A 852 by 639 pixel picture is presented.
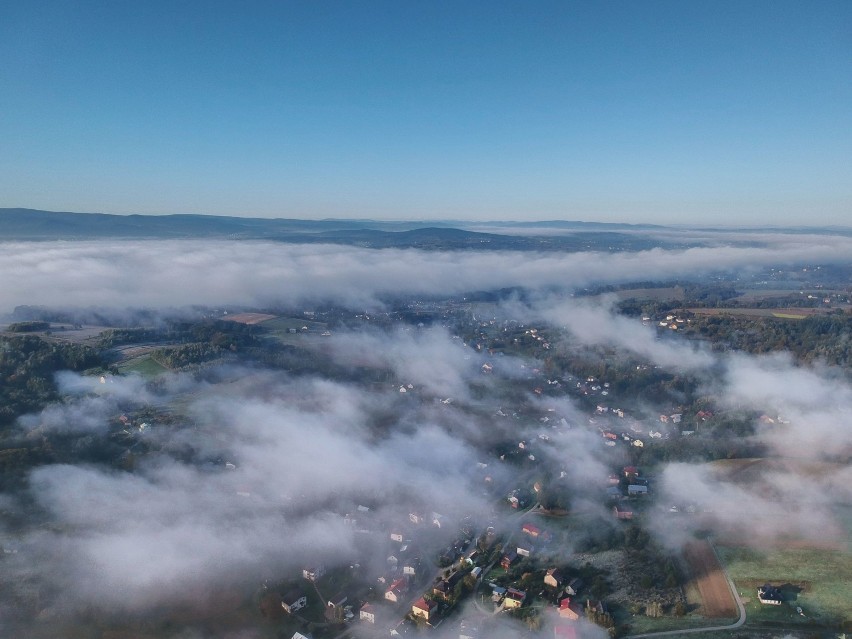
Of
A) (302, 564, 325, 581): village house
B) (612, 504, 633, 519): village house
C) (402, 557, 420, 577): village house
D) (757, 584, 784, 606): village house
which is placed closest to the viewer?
(757, 584, 784, 606): village house

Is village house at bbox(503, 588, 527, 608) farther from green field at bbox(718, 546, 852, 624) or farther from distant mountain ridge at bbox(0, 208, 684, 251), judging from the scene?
distant mountain ridge at bbox(0, 208, 684, 251)

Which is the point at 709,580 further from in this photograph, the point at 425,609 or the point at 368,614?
the point at 368,614

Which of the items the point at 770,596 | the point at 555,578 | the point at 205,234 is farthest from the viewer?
the point at 205,234

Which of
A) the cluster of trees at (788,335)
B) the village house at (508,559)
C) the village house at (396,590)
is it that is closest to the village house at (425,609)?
the village house at (396,590)

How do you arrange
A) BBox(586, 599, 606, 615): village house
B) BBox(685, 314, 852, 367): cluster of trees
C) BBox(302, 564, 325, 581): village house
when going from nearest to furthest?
BBox(586, 599, 606, 615): village house, BBox(302, 564, 325, 581): village house, BBox(685, 314, 852, 367): cluster of trees

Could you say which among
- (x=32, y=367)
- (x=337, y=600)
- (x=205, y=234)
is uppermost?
(x=205, y=234)

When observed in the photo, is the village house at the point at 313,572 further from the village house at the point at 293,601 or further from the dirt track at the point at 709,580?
the dirt track at the point at 709,580

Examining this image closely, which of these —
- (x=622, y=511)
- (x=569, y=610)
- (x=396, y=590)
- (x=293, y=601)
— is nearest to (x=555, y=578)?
(x=569, y=610)

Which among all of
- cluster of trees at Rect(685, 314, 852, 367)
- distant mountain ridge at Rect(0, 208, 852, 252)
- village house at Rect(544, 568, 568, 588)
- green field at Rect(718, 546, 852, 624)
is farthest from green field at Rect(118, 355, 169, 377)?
distant mountain ridge at Rect(0, 208, 852, 252)
